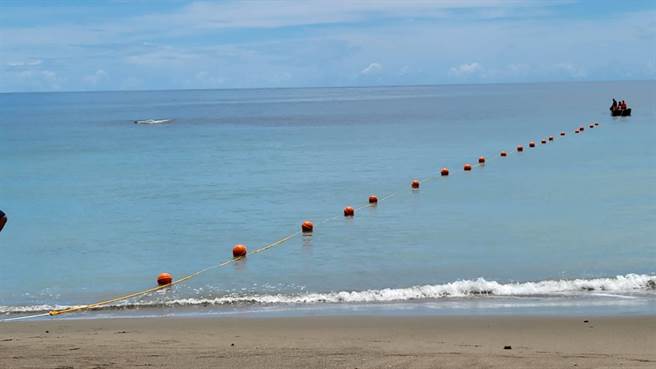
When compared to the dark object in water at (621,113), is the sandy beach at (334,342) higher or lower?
lower

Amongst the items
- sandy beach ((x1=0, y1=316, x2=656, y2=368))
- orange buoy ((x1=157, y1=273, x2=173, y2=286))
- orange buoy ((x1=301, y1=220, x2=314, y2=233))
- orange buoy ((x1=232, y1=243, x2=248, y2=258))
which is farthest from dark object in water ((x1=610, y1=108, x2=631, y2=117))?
sandy beach ((x1=0, y1=316, x2=656, y2=368))

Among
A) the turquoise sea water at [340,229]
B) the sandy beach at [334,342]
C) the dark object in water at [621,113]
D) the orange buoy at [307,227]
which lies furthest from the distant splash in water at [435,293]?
the dark object in water at [621,113]

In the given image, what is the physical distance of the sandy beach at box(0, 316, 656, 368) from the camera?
8.78 meters

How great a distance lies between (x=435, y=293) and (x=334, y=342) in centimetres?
376

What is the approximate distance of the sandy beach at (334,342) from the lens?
8781 millimetres

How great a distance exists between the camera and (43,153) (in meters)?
50.5

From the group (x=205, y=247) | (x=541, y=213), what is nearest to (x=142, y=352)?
(x=205, y=247)

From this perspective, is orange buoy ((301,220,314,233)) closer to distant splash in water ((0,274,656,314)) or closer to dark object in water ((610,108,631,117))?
distant splash in water ((0,274,656,314))

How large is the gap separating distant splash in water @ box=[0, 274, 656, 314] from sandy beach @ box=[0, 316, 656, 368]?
138cm

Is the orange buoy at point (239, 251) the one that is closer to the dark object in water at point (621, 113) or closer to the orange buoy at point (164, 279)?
the orange buoy at point (164, 279)

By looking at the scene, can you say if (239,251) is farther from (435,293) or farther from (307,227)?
(435,293)

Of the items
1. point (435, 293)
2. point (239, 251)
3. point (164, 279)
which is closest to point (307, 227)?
point (239, 251)

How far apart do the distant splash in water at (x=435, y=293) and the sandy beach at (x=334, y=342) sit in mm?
1376

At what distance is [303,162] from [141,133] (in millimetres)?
32045
